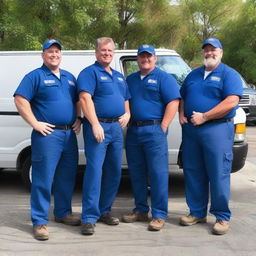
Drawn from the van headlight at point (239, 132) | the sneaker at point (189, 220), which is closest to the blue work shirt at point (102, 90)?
the sneaker at point (189, 220)

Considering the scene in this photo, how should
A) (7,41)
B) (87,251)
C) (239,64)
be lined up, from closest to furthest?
(87,251), (7,41), (239,64)

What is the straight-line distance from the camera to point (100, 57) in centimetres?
463

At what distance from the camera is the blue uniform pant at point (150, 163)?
4.74 meters

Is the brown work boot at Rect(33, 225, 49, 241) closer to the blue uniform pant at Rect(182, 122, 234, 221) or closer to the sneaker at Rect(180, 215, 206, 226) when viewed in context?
the sneaker at Rect(180, 215, 206, 226)

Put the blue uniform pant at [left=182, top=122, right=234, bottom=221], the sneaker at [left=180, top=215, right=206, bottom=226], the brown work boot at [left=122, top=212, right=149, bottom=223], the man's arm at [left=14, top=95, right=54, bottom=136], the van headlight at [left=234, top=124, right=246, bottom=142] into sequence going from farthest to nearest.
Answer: the van headlight at [left=234, top=124, right=246, bottom=142], the brown work boot at [left=122, top=212, right=149, bottom=223], the sneaker at [left=180, top=215, right=206, bottom=226], the blue uniform pant at [left=182, top=122, right=234, bottom=221], the man's arm at [left=14, top=95, right=54, bottom=136]

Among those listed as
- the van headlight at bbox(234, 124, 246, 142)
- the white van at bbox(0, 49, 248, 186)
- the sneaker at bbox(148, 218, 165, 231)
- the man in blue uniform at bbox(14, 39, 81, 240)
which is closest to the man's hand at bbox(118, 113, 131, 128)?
the man in blue uniform at bbox(14, 39, 81, 240)

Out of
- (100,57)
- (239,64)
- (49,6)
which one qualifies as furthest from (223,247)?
(239,64)

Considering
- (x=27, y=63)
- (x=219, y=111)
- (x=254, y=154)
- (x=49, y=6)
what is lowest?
(x=254, y=154)

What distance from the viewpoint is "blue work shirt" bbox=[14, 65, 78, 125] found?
176 inches

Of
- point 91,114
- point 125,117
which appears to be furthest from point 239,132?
point 91,114

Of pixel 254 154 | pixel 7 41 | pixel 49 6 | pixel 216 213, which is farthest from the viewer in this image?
pixel 7 41

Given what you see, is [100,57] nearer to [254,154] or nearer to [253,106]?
[254,154]

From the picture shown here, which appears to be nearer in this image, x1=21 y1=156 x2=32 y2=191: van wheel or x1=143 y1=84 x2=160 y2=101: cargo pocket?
x1=143 y1=84 x2=160 y2=101: cargo pocket

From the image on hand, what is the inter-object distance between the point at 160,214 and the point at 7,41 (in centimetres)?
1117
